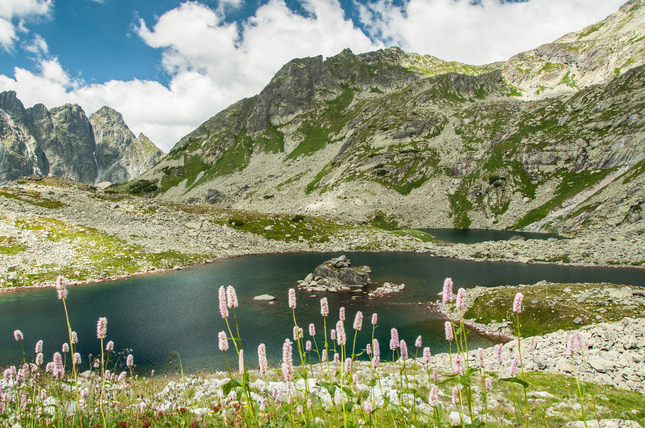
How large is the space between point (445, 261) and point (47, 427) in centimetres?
7658

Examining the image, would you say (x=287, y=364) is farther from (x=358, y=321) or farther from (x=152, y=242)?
(x=152, y=242)

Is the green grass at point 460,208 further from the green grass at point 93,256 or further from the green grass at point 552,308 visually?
the green grass at point 93,256

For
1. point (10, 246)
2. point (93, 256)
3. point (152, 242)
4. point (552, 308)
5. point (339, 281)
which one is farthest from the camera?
point (152, 242)

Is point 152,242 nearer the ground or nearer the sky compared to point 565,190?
nearer the ground

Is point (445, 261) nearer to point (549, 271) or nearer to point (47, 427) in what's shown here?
point (549, 271)

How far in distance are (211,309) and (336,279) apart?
21326 millimetres

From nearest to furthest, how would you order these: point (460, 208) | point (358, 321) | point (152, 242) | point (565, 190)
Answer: point (358, 321), point (152, 242), point (565, 190), point (460, 208)

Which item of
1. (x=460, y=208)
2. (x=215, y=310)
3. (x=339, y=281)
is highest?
(x=460, y=208)

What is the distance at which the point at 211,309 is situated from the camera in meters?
42.6

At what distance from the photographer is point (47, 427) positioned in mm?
6203

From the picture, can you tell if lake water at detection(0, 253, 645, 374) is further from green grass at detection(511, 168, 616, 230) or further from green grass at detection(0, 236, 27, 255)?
green grass at detection(511, 168, 616, 230)

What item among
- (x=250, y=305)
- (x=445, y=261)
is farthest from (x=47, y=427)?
(x=445, y=261)

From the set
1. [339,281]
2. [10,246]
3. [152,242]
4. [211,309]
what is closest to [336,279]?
[339,281]

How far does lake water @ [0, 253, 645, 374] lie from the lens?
31.3 metres
